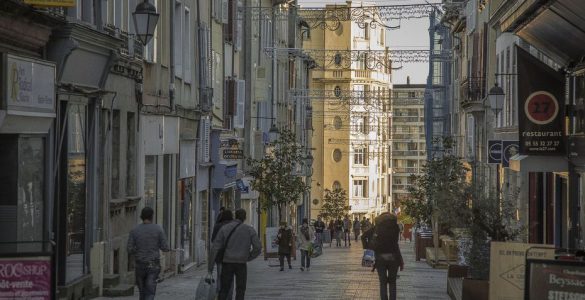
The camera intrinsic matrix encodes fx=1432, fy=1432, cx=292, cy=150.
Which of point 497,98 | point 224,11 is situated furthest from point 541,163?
point 224,11

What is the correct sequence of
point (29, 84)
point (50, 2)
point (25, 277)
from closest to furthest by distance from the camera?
point (25, 277) → point (50, 2) → point (29, 84)

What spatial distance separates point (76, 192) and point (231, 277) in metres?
4.10

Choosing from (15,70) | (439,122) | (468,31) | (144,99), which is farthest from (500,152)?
(439,122)

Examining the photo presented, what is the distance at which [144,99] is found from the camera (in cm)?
3048

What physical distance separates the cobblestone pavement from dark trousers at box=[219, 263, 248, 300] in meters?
3.86

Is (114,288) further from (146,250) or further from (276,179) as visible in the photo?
(276,179)

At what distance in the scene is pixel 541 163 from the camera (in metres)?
21.8

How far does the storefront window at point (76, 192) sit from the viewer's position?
906 inches

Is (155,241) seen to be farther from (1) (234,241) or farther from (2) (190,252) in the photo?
(2) (190,252)

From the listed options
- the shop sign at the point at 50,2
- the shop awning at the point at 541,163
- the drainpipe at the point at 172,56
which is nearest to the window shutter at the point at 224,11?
the drainpipe at the point at 172,56

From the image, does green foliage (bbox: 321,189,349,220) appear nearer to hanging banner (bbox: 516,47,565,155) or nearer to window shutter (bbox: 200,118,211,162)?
window shutter (bbox: 200,118,211,162)

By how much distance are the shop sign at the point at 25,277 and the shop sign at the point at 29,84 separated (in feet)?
15.8

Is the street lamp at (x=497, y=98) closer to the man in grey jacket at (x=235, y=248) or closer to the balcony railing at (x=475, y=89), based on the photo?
the balcony railing at (x=475, y=89)

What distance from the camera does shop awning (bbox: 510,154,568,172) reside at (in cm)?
2156
